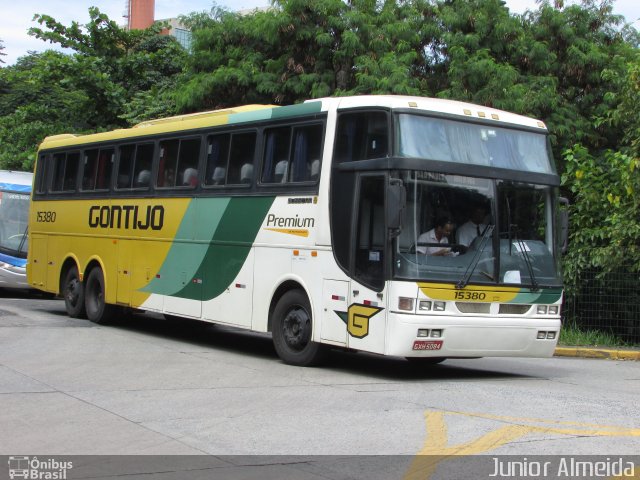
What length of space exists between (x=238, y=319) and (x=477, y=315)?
12.9ft

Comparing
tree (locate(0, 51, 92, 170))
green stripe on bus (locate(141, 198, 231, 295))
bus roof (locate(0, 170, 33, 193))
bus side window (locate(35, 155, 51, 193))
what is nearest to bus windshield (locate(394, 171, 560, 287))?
green stripe on bus (locate(141, 198, 231, 295))

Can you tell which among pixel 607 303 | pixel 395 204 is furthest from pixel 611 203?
pixel 395 204

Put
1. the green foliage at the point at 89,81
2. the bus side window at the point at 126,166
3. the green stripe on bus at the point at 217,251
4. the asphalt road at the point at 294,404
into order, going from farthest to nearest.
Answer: the green foliage at the point at 89,81 → the bus side window at the point at 126,166 → the green stripe on bus at the point at 217,251 → the asphalt road at the point at 294,404

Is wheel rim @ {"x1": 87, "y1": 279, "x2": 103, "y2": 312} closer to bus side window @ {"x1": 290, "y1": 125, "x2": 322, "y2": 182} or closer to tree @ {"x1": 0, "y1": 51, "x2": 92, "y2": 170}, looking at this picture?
bus side window @ {"x1": 290, "y1": 125, "x2": 322, "y2": 182}

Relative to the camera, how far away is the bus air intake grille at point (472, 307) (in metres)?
10.9

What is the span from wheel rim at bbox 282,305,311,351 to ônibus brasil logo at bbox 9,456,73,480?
18.8 ft

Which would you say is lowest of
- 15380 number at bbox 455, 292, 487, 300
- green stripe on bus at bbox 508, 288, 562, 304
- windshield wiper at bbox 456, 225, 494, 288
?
15380 number at bbox 455, 292, 487, 300

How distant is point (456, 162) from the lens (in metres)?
11.1

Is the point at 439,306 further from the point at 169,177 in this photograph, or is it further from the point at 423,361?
the point at 169,177

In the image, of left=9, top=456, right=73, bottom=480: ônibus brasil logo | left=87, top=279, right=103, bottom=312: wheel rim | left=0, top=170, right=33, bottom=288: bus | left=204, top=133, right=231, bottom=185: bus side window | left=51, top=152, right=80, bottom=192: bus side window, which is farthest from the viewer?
left=0, top=170, right=33, bottom=288: bus

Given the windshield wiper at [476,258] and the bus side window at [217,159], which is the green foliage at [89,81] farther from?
the windshield wiper at [476,258]

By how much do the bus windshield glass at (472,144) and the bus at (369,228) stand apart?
17 mm

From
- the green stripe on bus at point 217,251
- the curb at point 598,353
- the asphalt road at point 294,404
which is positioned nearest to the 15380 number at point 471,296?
the asphalt road at point 294,404

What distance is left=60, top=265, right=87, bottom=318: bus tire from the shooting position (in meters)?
18.0
